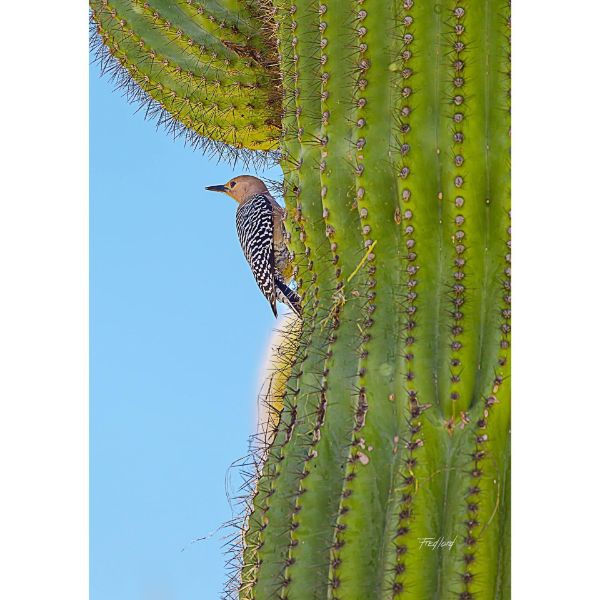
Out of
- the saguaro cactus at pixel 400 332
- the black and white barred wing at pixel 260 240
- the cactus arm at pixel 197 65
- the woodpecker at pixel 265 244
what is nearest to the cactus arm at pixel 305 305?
the saguaro cactus at pixel 400 332

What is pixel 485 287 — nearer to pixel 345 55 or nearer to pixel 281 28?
pixel 345 55

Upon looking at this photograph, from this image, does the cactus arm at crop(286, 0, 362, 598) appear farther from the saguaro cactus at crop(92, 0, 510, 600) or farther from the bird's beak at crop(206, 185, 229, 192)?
the bird's beak at crop(206, 185, 229, 192)

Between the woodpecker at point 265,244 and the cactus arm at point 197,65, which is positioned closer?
the cactus arm at point 197,65

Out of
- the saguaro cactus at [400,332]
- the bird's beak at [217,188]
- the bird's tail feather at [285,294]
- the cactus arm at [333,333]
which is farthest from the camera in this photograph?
the bird's beak at [217,188]

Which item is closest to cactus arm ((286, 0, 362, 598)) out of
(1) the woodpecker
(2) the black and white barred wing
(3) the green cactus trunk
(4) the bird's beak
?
(3) the green cactus trunk

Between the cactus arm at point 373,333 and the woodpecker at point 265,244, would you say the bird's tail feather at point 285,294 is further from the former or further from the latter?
the cactus arm at point 373,333
